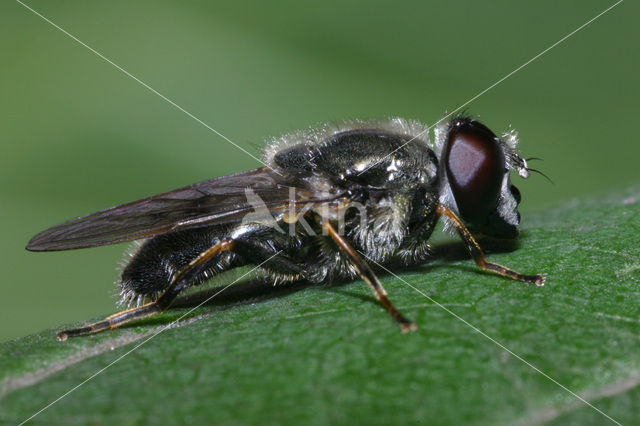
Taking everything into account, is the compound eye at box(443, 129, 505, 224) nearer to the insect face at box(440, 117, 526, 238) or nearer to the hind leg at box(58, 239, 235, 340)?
the insect face at box(440, 117, 526, 238)

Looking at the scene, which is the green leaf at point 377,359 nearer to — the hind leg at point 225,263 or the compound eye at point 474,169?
the hind leg at point 225,263

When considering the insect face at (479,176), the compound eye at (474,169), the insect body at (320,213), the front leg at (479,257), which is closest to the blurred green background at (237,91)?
the insect body at (320,213)

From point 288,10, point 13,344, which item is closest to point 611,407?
point 13,344

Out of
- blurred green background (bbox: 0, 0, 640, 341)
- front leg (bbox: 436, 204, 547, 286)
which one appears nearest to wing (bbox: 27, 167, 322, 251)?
front leg (bbox: 436, 204, 547, 286)

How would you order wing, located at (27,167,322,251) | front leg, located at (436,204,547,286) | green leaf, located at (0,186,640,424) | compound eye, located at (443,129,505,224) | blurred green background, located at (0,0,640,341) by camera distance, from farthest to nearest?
blurred green background, located at (0,0,640,341)
compound eye, located at (443,129,505,224)
wing, located at (27,167,322,251)
front leg, located at (436,204,547,286)
green leaf, located at (0,186,640,424)

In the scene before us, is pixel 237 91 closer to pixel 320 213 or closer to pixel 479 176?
pixel 320 213

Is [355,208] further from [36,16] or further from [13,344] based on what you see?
[36,16]
